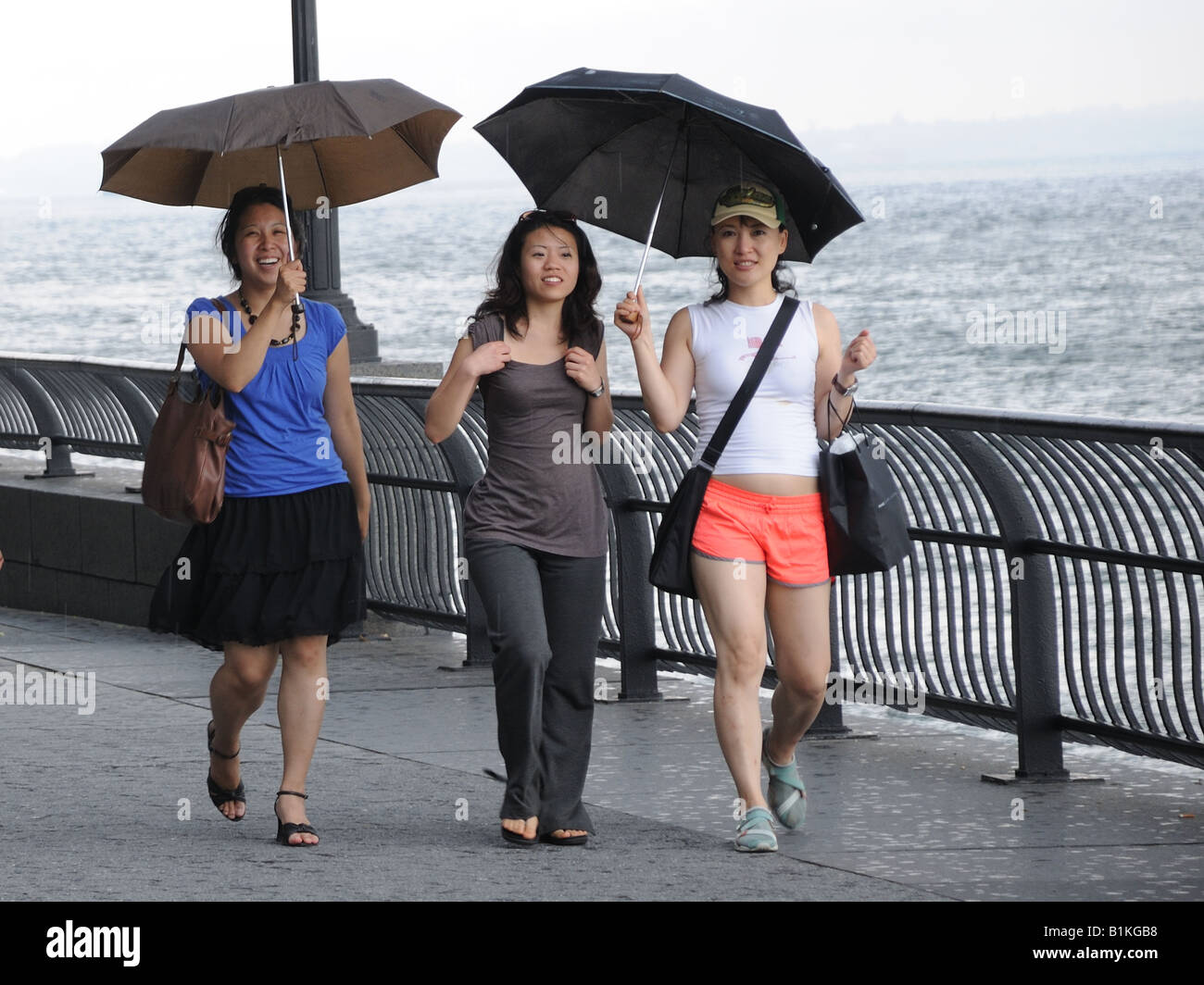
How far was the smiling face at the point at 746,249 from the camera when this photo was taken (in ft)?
20.2

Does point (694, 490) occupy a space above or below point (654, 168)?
below

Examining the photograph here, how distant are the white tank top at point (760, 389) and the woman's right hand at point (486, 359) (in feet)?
1.86

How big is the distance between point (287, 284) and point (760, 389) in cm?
134

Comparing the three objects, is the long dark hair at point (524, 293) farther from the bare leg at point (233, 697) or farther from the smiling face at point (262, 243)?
the bare leg at point (233, 697)

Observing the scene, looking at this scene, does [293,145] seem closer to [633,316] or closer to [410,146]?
[410,146]

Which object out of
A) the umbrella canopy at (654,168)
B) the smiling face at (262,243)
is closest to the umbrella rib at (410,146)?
the umbrella canopy at (654,168)

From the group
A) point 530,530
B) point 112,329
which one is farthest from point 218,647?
point 112,329

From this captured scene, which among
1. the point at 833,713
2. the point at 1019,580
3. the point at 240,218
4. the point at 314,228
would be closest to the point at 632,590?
the point at 833,713

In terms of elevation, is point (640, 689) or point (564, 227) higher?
point (564, 227)

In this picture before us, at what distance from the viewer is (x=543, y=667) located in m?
6.02

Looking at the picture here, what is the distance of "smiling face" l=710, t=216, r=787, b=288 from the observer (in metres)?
6.15

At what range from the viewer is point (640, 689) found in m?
8.84
